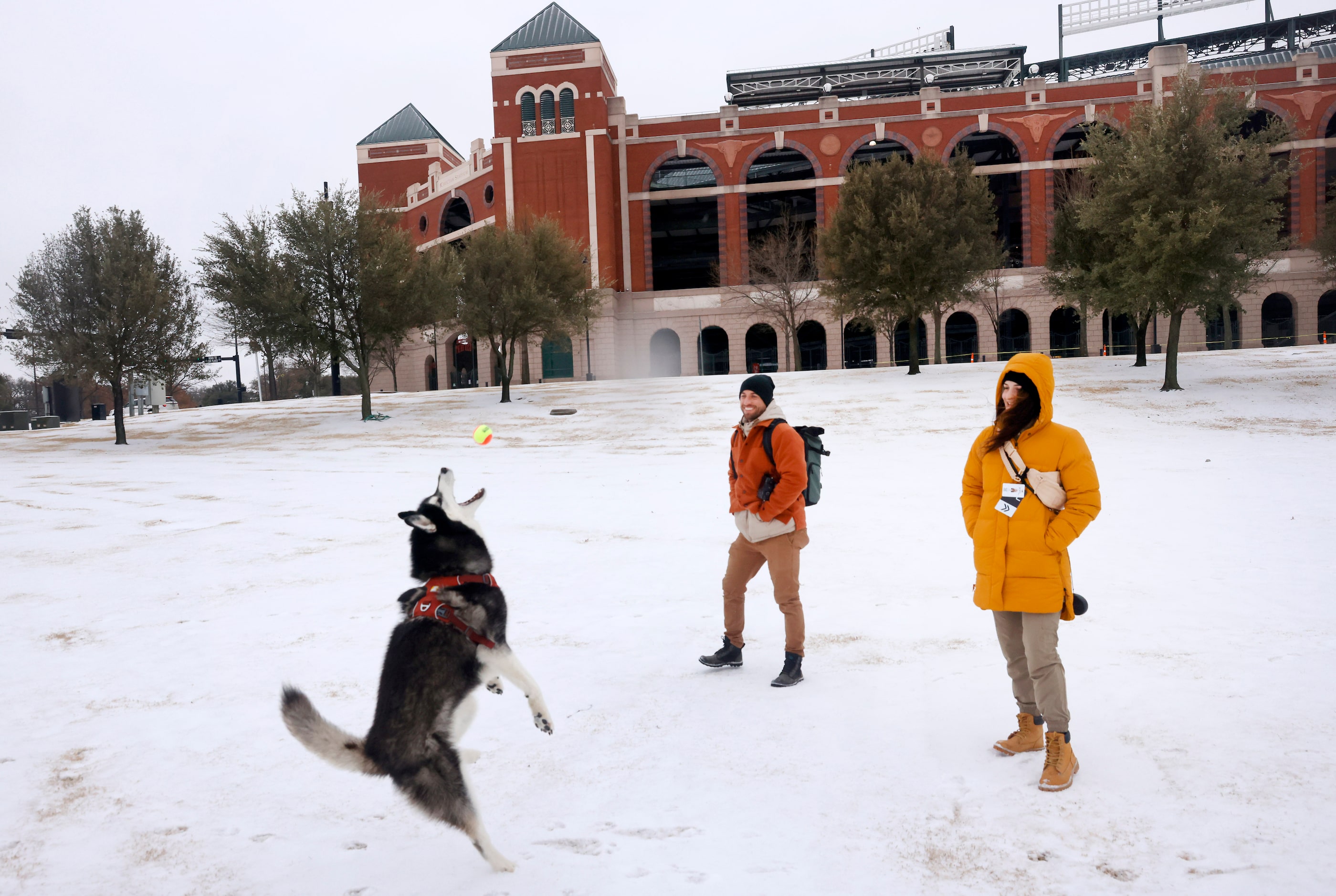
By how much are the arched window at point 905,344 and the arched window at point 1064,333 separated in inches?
279

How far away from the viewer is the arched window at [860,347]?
5159 centimetres

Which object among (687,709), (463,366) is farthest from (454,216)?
(687,709)

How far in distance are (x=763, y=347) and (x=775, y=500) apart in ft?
160

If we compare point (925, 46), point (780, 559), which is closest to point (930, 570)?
point (780, 559)

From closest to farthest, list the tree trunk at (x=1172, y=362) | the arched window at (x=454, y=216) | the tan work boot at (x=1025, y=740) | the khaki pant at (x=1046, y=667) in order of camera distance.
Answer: the khaki pant at (x=1046, y=667) → the tan work boot at (x=1025, y=740) → the tree trunk at (x=1172, y=362) → the arched window at (x=454, y=216)

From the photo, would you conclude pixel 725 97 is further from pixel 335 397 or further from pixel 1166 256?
pixel 1166 256

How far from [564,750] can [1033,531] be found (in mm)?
2598

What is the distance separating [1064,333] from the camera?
49.7m

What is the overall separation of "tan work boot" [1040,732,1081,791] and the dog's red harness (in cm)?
261

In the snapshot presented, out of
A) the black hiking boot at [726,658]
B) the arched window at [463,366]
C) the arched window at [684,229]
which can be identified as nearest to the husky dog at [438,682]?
the black hiking boot at [726,658]

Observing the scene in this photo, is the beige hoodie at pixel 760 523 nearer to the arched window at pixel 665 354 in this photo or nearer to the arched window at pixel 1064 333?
the arched window at pixel 665 354

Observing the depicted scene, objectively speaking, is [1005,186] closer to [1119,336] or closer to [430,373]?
[1119,336]

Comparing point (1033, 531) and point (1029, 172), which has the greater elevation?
point (1029, 172)

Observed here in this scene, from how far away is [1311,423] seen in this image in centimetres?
1784
